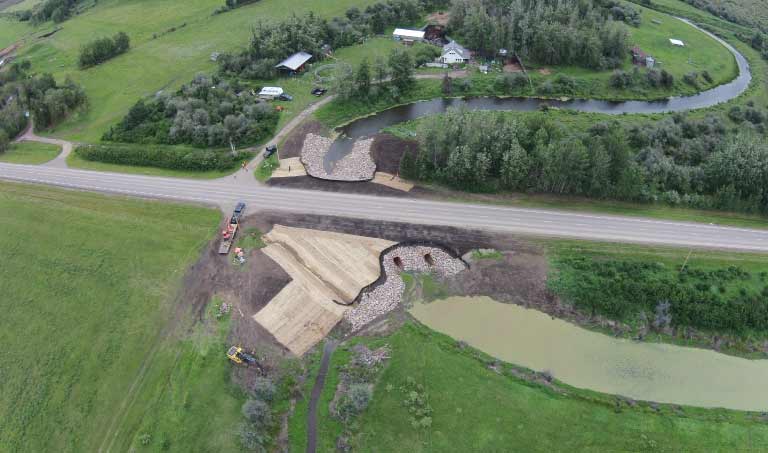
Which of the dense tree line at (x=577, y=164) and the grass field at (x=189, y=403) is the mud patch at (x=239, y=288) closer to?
the grass field at (x=189, y=403)

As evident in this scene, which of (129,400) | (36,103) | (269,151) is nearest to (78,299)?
(129,400)

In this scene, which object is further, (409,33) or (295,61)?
(409,33)

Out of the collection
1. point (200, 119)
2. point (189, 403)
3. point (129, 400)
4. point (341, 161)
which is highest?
point (200, 119)

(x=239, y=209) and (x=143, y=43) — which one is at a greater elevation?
(x=143, y=43)

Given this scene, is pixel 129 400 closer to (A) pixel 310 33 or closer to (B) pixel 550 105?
(A) pixel 310 33

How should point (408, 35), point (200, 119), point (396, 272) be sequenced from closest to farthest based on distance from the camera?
point (396, 272) < point (200, 119) < point (408, 35)

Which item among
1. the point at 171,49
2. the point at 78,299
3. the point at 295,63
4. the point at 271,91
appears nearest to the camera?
the point at 78,299

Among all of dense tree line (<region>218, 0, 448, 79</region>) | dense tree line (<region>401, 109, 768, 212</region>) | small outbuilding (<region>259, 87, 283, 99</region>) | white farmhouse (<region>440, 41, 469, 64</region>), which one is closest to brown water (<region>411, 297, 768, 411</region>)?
dense tree line (<region>401, 109, 768, 212</region>)
